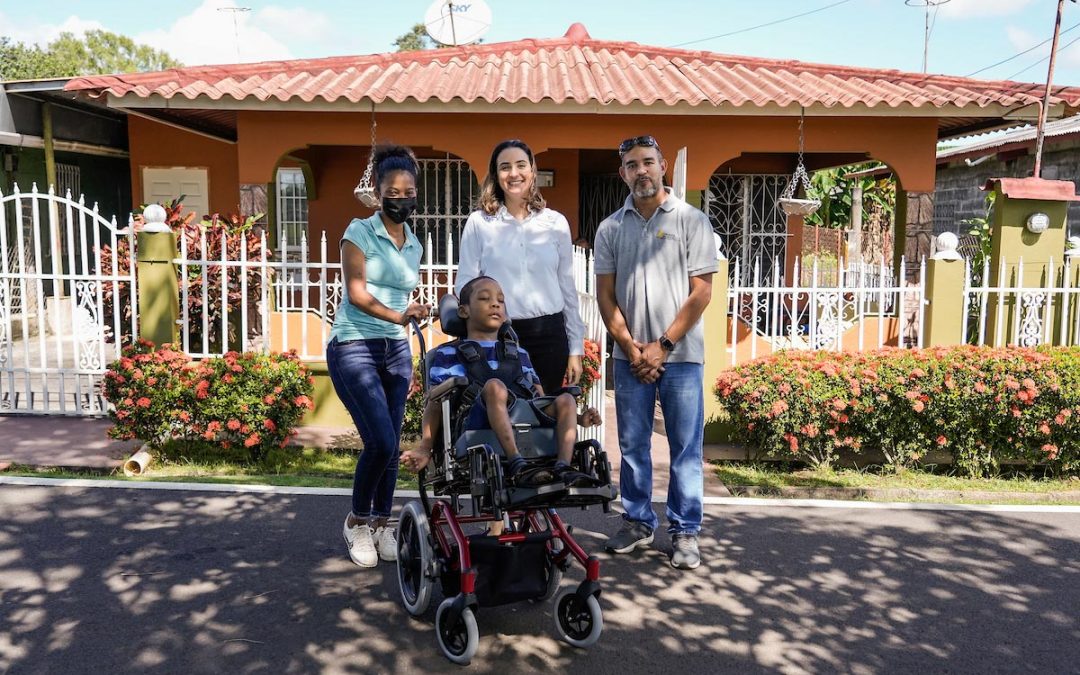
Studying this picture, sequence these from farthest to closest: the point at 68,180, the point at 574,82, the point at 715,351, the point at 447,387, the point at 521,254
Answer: the point at 68,180, the point at 574,82, the point at 715,351, the point at 521,254, the point at 447,387

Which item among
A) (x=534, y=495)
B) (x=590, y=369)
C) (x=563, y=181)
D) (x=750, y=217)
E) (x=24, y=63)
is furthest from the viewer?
(x=24, y=63)

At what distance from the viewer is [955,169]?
20.0 meters

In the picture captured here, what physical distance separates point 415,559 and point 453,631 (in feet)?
1.52

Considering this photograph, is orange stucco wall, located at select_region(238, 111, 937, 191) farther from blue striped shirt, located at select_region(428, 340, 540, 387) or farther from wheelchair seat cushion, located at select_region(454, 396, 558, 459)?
wheelchair seat cushion, located at select_region(454, 396, 558, 459)

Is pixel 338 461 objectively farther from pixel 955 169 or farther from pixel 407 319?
pixel 955 169

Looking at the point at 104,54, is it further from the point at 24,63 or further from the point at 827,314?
the point at 827,314

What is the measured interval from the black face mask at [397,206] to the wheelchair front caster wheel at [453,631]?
1.73 meters

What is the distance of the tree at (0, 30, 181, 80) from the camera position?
125 ft

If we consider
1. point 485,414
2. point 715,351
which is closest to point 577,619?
point 485,414

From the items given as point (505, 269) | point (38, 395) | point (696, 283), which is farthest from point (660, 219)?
point (38, 395)

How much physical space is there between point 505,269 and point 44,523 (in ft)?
9.28

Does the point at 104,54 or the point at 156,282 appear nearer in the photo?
the point at 156,282

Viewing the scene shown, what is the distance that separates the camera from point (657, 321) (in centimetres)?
463

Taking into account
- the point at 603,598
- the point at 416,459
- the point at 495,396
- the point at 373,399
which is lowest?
the point at 603,598
